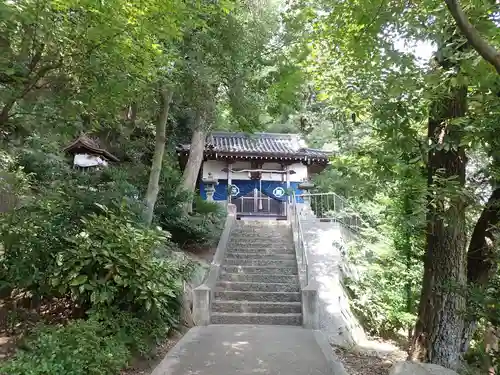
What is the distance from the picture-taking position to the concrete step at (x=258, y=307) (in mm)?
7586

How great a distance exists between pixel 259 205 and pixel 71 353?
14699 millimetres

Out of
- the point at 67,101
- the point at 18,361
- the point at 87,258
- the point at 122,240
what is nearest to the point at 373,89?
the point at 67,101

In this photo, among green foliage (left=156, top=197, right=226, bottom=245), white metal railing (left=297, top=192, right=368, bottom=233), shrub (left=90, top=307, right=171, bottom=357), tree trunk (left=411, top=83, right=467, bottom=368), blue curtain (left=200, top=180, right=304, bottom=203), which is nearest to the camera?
tree trunk (left=411, top=83, right=467, bottom=368)

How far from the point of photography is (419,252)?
8781 millimetres

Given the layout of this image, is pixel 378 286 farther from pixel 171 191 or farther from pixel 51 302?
pixel 51 302

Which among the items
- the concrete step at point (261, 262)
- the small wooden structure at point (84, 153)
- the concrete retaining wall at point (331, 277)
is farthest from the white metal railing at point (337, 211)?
the small wooden structure at point (84, 153)

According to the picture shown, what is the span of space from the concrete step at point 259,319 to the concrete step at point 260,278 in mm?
1289

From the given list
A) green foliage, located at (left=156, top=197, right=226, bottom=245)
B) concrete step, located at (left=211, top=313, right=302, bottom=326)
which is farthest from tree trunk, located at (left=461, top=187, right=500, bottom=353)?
green foliage, located at (left=156, top=197, right=226, bottom=245)

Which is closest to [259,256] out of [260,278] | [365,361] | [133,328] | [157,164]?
[260,278]

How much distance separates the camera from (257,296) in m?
7.99

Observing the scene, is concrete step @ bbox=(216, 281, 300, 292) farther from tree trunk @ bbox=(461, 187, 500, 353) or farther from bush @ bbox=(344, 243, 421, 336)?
tree trunk @ bbox=(461, 187, 500, 353)

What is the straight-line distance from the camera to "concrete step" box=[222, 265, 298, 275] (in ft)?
29.4

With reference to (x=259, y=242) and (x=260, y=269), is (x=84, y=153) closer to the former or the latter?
(x=259, y=242)

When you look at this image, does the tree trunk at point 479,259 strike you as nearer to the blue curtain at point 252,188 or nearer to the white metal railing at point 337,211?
the white metal railing at point 337,211
